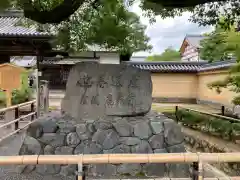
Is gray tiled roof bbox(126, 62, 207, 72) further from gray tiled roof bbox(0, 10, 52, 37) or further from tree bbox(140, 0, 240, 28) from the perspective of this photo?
tree bbox(140, 0, 240, 28)

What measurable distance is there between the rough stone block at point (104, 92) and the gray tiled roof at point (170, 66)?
15.9 meters

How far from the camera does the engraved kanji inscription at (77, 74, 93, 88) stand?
6.32 metres

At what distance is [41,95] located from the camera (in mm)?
11773

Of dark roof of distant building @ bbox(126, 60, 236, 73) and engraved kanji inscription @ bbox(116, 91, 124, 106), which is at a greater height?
dark roof of distant building @ bbox(126, 60, 236, 73)

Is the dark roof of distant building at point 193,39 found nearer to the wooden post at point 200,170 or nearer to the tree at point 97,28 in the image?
the tree at point 97,28

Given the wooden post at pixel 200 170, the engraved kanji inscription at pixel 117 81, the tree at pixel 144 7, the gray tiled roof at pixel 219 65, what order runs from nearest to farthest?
the wooden post at pixel 200 170
the tree at pixel 144 7
the engraved kanji inscription at pixel 117 81
the gray tiled roof at pixel 219 65

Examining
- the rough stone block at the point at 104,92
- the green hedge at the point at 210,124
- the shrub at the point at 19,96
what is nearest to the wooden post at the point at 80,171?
the rough stone block at the point at 104,92

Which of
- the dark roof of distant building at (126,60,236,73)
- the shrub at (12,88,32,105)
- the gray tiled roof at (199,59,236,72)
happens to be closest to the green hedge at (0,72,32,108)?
the shrub at (12,88,32,105)

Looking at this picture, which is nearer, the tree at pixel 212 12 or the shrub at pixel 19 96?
the tree at pixel 212 12

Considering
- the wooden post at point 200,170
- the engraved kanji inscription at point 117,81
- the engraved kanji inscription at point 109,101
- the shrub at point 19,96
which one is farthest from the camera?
the shrub at point 19,96

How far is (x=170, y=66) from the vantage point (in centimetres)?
2316

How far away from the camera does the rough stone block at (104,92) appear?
626cm

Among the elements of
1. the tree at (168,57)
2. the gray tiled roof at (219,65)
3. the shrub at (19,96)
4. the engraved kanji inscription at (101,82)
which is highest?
the tree at (168,57)

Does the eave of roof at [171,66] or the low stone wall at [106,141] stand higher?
the eave of roof at [171,66]
